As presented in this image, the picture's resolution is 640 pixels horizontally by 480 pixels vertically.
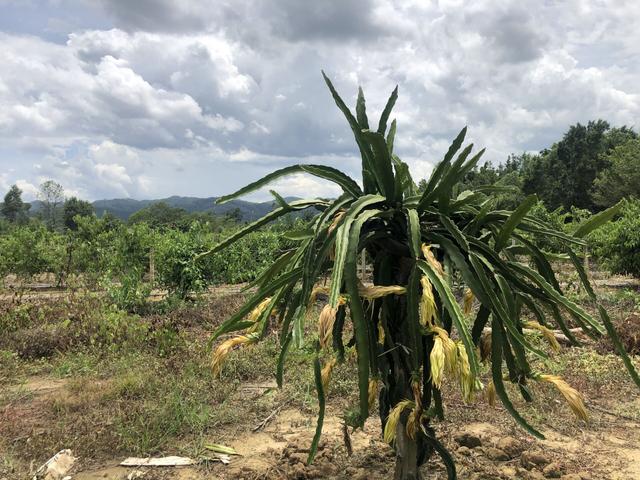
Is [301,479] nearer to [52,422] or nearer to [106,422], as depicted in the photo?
[106,422]

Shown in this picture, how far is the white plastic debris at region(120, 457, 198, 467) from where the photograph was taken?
10.1ft

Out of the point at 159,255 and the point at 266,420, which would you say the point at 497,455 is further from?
the point at 159,255

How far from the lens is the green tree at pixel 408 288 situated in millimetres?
1754

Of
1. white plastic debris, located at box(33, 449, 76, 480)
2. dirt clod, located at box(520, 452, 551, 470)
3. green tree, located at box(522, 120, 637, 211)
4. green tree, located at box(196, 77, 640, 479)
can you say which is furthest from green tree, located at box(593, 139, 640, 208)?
white plastic debris, located at box(33, 449, 76, 480)

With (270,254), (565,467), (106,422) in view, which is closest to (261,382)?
(106,422)

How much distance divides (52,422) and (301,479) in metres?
2.23

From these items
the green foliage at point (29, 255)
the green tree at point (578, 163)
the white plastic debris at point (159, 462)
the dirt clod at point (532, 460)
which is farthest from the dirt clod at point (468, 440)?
the green tree at point (578, 163)

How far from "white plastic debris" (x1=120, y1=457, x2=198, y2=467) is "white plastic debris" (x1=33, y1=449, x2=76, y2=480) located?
331 mm

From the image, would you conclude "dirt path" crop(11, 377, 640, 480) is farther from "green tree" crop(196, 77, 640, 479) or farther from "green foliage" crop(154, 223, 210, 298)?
"green foliage" crop(154, 223, 210, 298)

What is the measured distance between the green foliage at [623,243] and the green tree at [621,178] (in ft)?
50.7

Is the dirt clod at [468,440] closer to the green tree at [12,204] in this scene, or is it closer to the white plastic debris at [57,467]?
the white plastic debris at [57,467]

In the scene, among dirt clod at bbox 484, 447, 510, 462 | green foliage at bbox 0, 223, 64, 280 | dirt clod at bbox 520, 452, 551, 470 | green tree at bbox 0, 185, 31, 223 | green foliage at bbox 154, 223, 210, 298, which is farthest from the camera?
green tree at bbox 0, 185, 31, 223

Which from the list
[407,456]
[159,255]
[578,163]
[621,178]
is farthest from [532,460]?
[578,163]

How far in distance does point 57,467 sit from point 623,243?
12.6 meters
